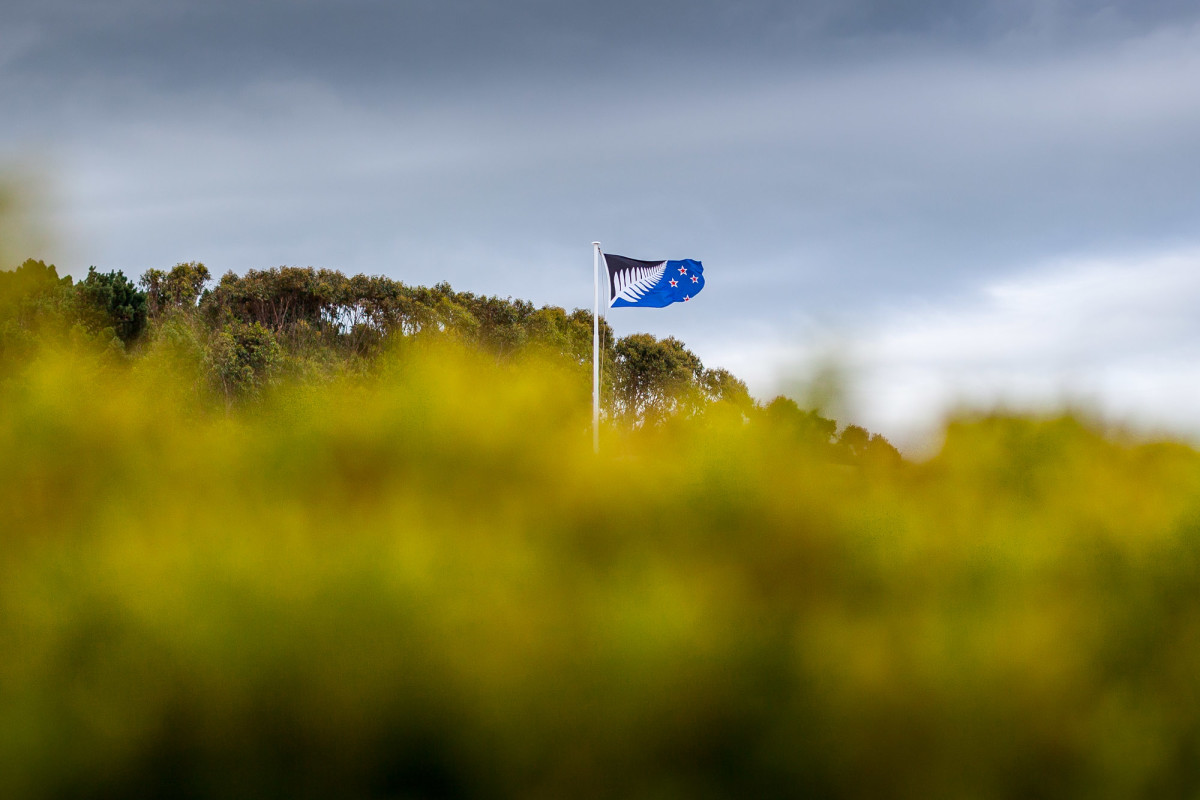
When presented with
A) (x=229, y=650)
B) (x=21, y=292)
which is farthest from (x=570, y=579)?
(x=21, y=292)

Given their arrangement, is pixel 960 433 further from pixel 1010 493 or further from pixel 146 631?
pixel 146 631

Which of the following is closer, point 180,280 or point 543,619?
point 543,619

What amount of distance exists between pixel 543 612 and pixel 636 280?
614 inches

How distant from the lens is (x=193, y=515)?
3.19 ft

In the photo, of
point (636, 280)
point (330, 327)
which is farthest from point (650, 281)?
point (330, 327)

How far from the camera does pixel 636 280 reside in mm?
16219

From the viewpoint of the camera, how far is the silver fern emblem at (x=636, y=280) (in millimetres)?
16016

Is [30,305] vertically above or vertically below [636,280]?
below

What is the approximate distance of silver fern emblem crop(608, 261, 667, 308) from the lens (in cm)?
1602

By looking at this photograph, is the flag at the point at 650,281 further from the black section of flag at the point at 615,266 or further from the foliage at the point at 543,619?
the foliage at the point at 543,619

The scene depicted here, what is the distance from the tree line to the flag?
5.33ft

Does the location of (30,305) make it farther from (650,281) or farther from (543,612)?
(650,281)

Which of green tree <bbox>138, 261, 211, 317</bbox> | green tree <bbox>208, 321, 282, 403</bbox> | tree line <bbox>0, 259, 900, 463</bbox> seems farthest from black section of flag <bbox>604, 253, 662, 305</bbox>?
green tree <bbox>138, 261, 211, 317</bbox>

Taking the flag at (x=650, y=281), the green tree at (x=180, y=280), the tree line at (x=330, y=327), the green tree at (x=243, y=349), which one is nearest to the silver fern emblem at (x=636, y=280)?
the flag at (x=650, y=281)
